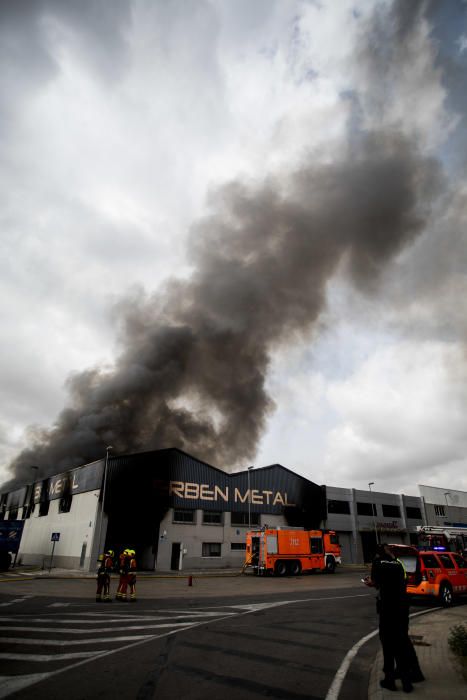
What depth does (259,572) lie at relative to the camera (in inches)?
1017

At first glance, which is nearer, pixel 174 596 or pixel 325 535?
pixel 174 596

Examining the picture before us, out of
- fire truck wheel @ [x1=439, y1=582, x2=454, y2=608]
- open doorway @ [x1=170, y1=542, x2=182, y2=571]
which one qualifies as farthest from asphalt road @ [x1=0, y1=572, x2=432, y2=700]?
open doorway @ [x1=170, y1=542, x2=182, y2=571]

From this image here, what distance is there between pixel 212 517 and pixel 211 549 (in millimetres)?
2494

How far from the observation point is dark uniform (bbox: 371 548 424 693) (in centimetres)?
528

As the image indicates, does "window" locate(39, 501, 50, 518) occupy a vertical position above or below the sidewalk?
above

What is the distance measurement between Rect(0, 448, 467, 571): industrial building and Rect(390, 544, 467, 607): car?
1799cm

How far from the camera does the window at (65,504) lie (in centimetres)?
3515

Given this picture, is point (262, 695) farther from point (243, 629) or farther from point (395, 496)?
point (395, 496)

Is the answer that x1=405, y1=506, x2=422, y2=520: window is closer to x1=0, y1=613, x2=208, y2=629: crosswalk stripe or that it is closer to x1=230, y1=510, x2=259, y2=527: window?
x1=230, y1=510, x2=259, y2=527: window

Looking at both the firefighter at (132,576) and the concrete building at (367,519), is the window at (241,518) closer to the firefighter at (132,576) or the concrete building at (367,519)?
the concrete building at (367,519)

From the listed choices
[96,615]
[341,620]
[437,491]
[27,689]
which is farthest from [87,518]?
[437,491]

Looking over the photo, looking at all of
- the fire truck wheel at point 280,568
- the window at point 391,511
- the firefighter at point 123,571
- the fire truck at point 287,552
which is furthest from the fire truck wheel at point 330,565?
the window at point 391,511

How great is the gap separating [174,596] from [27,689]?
11.7 m

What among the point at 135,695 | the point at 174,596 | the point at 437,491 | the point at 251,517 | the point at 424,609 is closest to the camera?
the point at 135,695
